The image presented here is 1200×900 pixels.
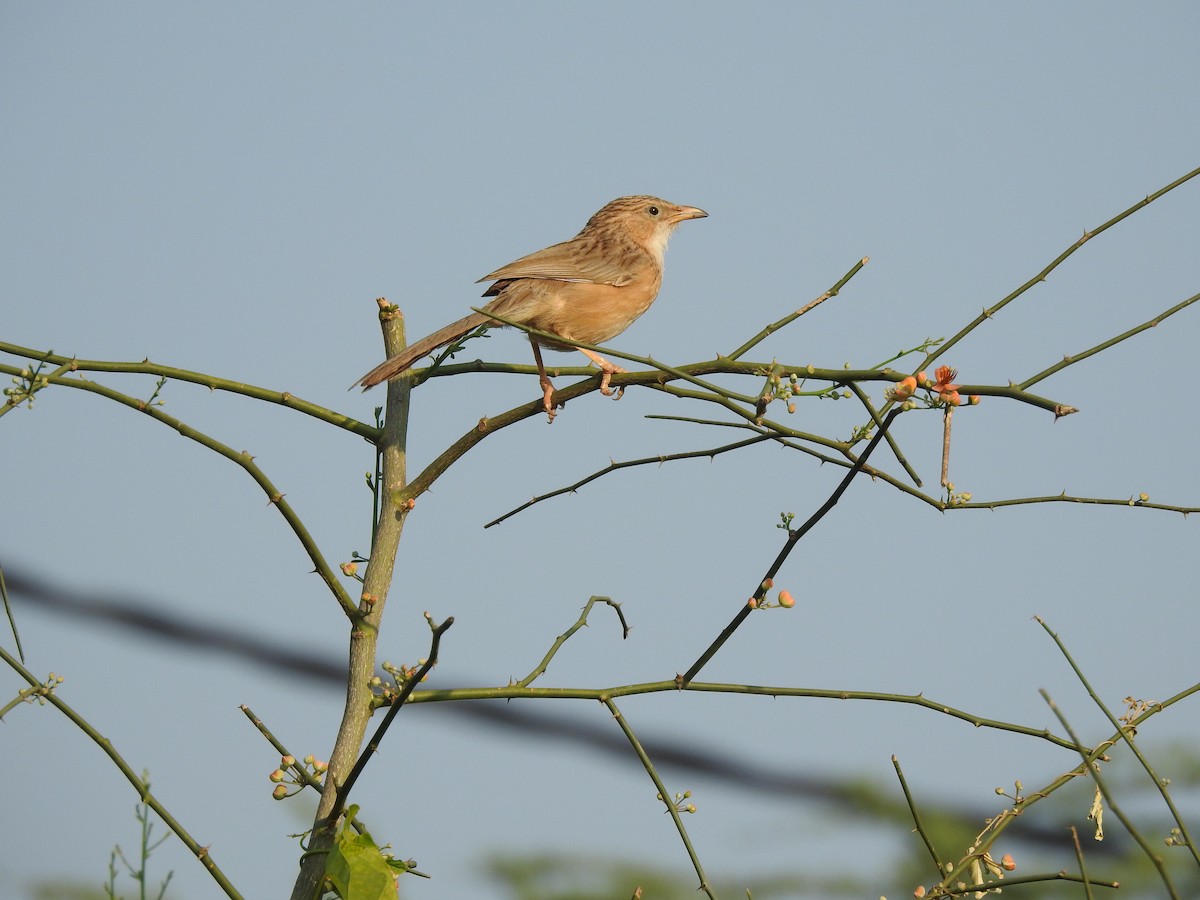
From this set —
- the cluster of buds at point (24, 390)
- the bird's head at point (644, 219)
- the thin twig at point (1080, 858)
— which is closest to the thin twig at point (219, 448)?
the cluster of buds at point (24, 390)

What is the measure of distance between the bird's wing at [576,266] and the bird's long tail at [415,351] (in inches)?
39.9

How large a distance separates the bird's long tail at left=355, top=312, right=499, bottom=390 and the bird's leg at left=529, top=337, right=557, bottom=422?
0.59ft

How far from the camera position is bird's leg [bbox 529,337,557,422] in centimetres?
278

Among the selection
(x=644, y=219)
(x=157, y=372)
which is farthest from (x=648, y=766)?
(x=644, y=219)

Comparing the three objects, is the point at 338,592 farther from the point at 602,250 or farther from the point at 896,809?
the point at 896,809

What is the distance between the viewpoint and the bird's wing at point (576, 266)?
4891 mm

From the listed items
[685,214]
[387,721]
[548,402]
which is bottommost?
[387,721]

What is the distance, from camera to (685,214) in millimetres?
6262

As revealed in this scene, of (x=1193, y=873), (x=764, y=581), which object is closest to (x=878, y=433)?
(x=764, y=581)

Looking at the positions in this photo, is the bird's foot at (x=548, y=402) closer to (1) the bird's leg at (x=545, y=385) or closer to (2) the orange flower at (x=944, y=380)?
(1) the bird's leg at (x=545, y=385)

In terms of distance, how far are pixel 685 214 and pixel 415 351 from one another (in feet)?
11.2

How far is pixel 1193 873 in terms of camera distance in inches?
179

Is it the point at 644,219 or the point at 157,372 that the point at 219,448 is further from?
the point at 644,219

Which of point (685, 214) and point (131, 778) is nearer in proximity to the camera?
point (131, 778)
